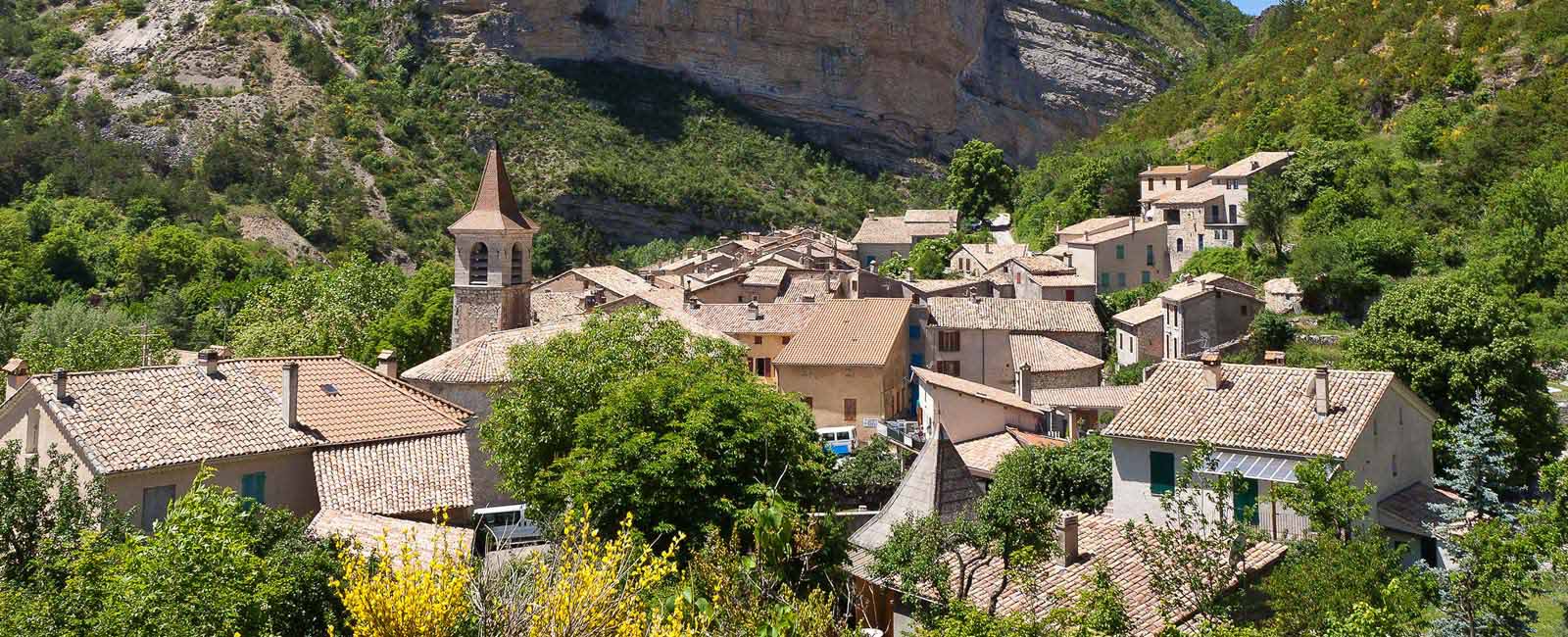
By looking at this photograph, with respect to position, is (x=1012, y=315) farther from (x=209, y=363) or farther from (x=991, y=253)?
(x=209, y=363)

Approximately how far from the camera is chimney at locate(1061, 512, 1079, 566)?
23625 mm

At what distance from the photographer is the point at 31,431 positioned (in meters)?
26.9

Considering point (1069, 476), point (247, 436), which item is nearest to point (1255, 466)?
point (1069, 476)

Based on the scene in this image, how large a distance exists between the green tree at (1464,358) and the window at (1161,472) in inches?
367

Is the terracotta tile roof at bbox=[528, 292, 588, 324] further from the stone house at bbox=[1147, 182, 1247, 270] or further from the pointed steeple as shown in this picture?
the stone house at bbox=[1147, 182, 1247, 270]

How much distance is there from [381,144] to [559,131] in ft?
51.7

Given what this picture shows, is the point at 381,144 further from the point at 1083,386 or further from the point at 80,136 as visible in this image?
the point at 1083,386

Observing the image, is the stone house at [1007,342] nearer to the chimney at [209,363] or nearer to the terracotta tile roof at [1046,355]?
the terracotta tile roof at [1046,355]

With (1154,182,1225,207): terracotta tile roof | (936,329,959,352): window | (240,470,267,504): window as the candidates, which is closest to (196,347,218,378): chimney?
(240,470,267,504): window

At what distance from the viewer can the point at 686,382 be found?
95.6ft

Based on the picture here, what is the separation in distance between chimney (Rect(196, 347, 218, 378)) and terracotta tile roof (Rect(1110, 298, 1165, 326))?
3419cm

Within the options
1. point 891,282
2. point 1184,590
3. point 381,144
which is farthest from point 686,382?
point 381,144

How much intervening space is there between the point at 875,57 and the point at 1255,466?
118152 mm

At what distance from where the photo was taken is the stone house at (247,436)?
84.2 ft
